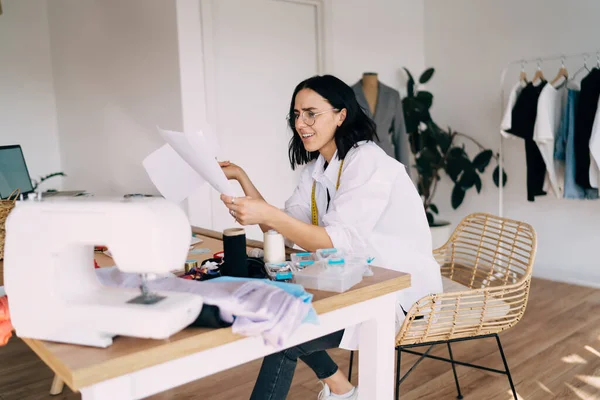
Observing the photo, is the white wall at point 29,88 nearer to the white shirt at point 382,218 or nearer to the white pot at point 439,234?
the white pot at point 439,234

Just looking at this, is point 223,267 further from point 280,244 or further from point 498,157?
point 498,157

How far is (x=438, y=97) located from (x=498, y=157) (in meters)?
0.78

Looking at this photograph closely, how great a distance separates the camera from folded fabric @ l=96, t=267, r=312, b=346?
1048 millimetres

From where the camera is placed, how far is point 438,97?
4.77 meters

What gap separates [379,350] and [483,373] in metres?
1.37

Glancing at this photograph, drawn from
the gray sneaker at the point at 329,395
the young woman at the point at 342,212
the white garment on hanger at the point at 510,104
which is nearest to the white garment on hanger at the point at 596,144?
the white garment on hanger at the point at 510,104

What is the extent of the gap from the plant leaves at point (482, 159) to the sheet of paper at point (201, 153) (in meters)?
3.25

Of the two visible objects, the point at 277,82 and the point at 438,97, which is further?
the point at 438,97

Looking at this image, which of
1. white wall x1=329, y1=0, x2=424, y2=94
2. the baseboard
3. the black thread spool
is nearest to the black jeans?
the black thread spool

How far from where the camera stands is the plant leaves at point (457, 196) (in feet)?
14.5

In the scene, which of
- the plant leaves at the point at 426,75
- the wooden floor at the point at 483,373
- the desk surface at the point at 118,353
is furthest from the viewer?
the plant leaves at the point at 426,75

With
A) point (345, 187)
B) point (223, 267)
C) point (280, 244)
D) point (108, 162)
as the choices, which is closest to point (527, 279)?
point (345, 187)

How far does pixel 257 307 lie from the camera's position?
1.06m

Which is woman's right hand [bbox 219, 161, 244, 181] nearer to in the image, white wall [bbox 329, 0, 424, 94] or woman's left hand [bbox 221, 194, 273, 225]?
woman's left hand [bbox 221, 194, 273, 225]
